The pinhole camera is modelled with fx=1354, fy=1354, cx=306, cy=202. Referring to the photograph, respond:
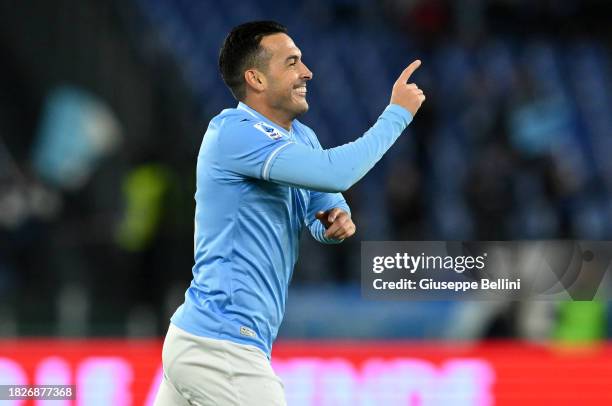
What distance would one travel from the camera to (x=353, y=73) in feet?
36.5

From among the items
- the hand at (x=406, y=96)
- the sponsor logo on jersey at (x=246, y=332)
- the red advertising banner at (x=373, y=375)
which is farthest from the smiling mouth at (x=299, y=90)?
the red advertising banner at (x=373, y=375)

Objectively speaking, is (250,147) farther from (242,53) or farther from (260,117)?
(242,53)

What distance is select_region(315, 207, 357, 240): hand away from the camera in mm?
3672

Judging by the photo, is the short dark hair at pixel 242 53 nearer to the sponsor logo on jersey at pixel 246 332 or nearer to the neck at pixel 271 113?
the neck at pixel 271 113

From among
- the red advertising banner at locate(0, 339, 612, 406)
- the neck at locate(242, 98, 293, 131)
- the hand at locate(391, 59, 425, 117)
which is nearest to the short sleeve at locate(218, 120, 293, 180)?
the neck at locate(242, 98, 293, 131)

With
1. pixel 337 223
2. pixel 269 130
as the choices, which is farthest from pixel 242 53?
pixel 337 223

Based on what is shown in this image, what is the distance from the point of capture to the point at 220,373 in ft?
11.8

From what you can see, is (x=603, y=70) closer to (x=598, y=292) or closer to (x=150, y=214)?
(x=150, y=214)

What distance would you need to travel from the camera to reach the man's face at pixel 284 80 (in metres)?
3.79

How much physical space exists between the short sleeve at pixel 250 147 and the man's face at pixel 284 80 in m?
0.14

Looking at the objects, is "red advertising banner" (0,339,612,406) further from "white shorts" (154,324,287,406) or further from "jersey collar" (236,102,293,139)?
"jersey collar" (236,102,293,139)

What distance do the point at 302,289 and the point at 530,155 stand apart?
2.03 m

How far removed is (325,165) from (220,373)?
0.62 m

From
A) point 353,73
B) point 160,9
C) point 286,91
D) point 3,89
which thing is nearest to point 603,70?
point 353,73
